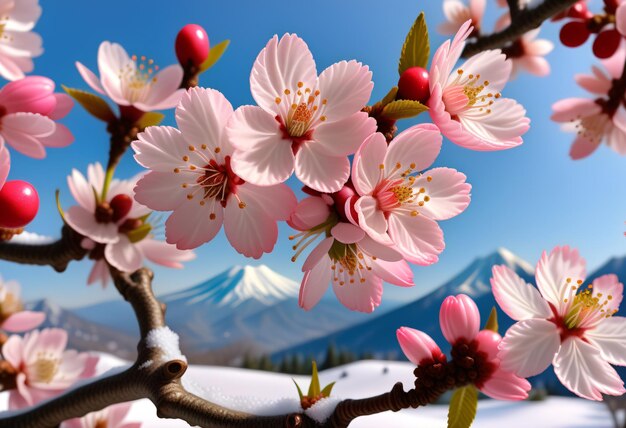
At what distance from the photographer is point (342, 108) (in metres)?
0.33

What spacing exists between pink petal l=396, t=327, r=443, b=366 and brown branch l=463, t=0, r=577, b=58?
0.52 meters

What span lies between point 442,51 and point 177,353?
1.19 feet

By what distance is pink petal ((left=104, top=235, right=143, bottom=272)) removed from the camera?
64 cm

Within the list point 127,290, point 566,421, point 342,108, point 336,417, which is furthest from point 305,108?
point 566,421

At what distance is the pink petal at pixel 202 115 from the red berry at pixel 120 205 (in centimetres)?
35

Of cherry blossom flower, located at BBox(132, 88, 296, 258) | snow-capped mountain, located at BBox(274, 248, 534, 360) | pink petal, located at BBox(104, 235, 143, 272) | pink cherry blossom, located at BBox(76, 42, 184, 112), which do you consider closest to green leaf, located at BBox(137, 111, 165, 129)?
pink cherry blossom, located at BBox(76, 42, 184, 112)

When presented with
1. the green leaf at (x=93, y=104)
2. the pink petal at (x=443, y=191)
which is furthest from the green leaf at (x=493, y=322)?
the green leaf at (x=93, y=104)

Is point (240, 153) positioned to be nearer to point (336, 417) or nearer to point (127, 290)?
point (336, 417)

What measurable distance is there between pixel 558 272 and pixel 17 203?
410mm

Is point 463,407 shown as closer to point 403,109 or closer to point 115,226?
point 403,109

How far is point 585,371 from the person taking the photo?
404 mm

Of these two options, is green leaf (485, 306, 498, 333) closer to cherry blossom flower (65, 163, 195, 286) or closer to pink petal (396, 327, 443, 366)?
pink petal (396, 327, 443, 366)

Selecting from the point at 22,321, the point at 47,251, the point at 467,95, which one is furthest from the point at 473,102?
the point at 22,321

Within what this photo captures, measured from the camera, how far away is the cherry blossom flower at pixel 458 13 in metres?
1.05
